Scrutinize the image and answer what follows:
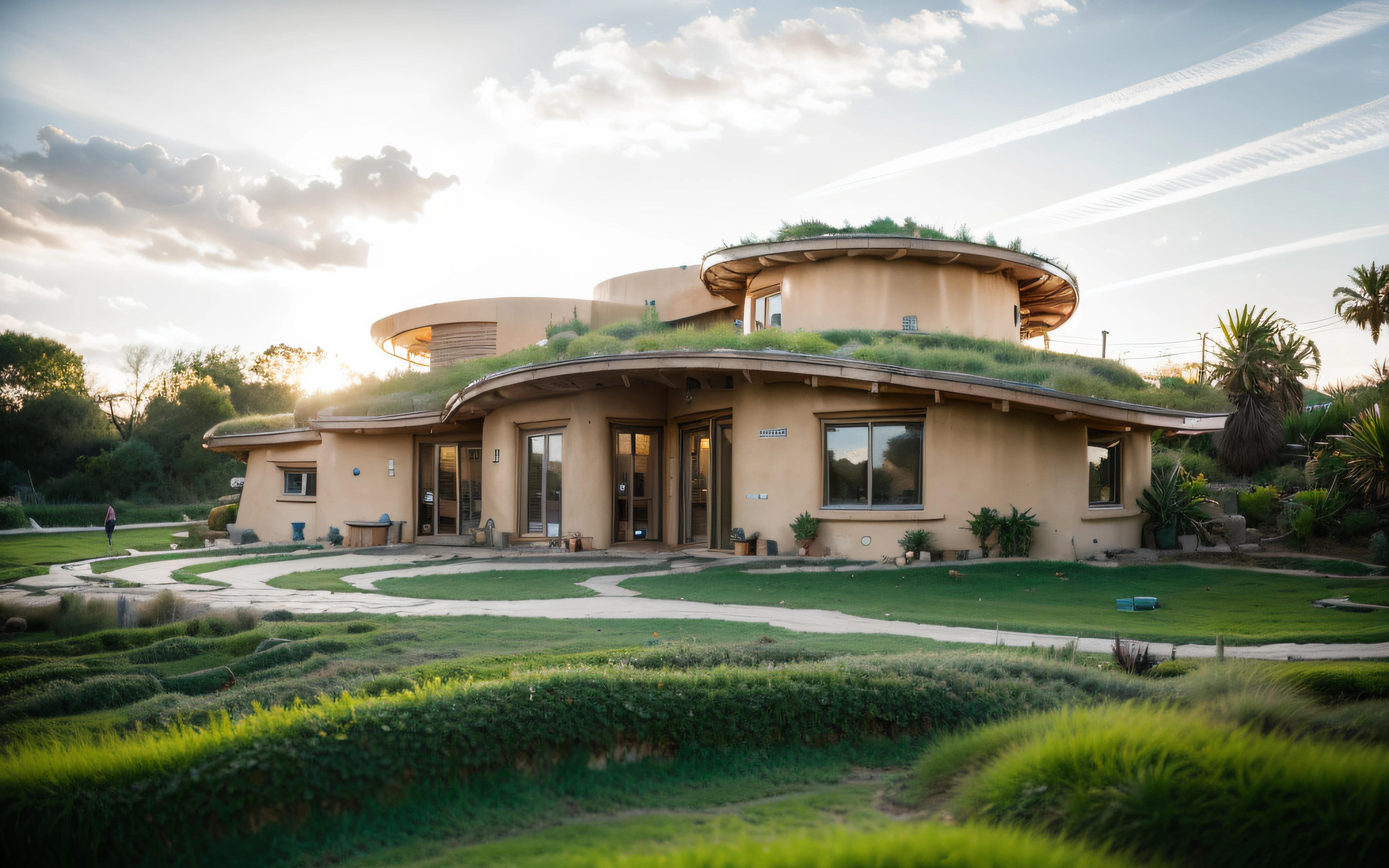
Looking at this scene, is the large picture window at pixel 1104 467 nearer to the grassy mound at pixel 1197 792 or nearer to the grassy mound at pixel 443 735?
the grassy mound at pixel 443 735

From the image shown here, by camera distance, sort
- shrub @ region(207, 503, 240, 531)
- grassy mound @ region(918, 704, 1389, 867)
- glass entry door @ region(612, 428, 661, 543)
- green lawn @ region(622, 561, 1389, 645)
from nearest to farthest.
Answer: grassy mound @ region(918, 704, 1389, 867), green lawn @ region(622, 561, 1389, 645), glass entry door @ region(612, 428, 661, 543), shrub @ region(207, 503, 240, 531)

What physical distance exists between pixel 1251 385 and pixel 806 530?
48.7 ft

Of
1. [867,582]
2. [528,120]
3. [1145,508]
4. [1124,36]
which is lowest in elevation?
[867,582]

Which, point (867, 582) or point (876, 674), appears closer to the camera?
point (876, 674)

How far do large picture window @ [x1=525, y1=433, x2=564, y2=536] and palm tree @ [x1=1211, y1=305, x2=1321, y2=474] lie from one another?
58.0 ft

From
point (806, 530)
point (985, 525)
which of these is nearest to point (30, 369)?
point (806, 530)

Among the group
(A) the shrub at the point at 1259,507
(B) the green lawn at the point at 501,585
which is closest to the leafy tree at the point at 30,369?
(B) the green lawn at the point at 501,585

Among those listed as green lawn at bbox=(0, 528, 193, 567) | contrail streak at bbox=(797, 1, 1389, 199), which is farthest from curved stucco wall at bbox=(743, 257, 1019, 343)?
green lawn at bbox=(0, 528, 193, 567)

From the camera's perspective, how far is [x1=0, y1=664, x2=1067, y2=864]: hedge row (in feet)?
10.4

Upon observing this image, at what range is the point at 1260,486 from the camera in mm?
18750

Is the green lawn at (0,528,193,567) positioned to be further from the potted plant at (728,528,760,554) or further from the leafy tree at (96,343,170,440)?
the leafy tree at (96,343,170,440)

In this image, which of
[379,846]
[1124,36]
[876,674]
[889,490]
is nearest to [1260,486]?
[889,490]

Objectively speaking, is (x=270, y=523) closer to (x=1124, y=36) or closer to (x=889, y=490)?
(x=889, y=490)

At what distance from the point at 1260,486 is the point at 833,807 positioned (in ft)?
64.9
